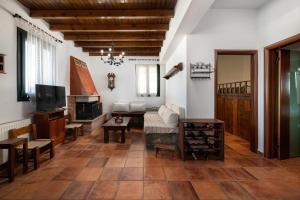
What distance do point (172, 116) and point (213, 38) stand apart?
1.91 metres

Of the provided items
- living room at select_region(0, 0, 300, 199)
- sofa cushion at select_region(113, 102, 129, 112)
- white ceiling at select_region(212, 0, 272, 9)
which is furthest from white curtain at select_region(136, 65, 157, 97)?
white ceiling at select_region(212, 0, 272, 9)

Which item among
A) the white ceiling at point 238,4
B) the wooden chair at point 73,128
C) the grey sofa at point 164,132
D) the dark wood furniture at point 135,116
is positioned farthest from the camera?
the dark wood furniture at point 135,116

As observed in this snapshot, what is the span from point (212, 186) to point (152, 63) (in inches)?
272

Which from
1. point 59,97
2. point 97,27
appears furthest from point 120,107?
point 97,27

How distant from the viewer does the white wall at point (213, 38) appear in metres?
4.43

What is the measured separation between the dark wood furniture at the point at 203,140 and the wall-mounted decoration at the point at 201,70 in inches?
37.4

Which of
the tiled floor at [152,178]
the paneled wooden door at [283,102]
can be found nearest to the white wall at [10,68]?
the tiled floor at [152,178]

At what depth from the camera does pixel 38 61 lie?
15.3 feet

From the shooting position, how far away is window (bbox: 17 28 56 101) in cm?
406

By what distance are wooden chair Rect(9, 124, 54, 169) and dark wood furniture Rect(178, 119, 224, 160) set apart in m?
2.57

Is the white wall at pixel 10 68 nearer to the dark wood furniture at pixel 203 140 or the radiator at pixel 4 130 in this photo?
the radiator at pixel 4 130

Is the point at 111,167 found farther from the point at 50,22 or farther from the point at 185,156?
the point at 50,22

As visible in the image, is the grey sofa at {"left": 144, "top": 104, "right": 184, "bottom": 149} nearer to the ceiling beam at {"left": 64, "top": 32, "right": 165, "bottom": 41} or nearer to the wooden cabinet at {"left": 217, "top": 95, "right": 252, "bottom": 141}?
the wooden cabinet at {"left": 217, "top": 95, "right": 252, "bottom": 141}

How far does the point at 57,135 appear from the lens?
490 cm
